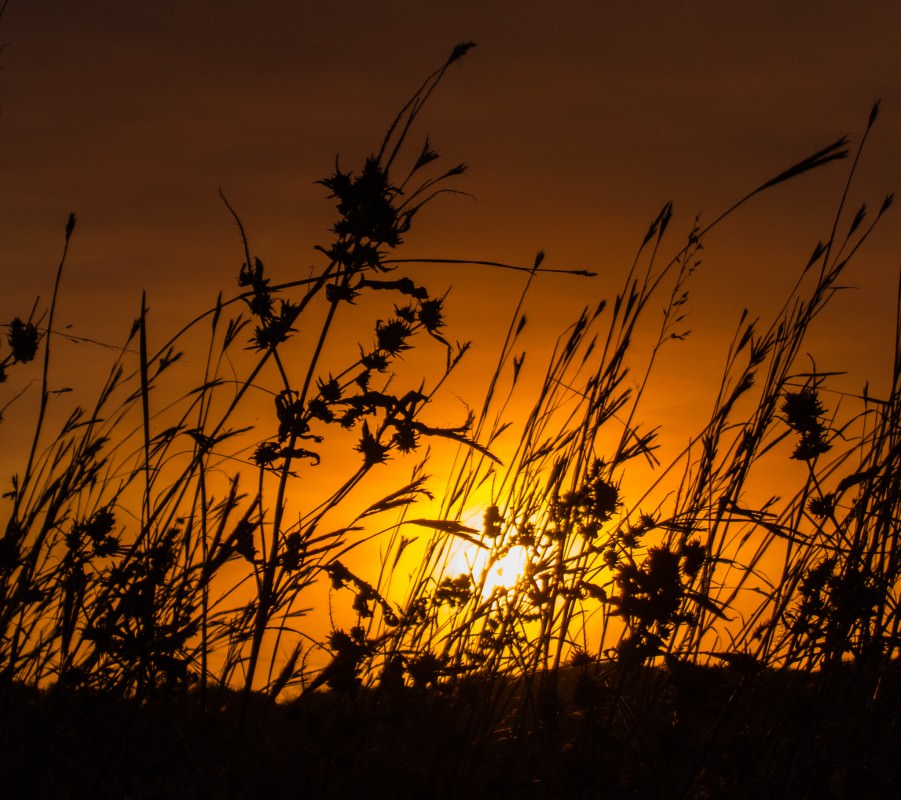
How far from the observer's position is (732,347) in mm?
2086

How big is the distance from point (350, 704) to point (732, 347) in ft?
4.11

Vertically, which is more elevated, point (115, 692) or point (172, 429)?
point (172, 429)

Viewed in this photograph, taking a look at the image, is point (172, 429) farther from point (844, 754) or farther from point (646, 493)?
point (844, 754)

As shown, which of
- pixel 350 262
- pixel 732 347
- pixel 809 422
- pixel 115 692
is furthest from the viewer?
pixel 732 347

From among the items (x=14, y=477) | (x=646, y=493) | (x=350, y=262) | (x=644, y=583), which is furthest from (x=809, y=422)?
(x=14, y=477)

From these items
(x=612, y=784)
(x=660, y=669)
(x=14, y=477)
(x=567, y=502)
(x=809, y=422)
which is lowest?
(x=612, y=784)

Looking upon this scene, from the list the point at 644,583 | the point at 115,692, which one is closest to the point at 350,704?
the point at 115,692

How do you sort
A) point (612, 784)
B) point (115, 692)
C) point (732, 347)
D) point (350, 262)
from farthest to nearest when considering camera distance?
point (732, 347)
point (115, 692)
point (612, 784)
point (350, 262)

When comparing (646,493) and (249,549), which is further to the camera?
(646,493)

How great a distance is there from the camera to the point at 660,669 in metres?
2.03

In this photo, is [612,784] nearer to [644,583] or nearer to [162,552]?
[644,583]

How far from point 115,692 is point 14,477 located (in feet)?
2.04

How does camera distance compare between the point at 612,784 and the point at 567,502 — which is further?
the point at 567,502

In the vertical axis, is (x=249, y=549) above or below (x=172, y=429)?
below
